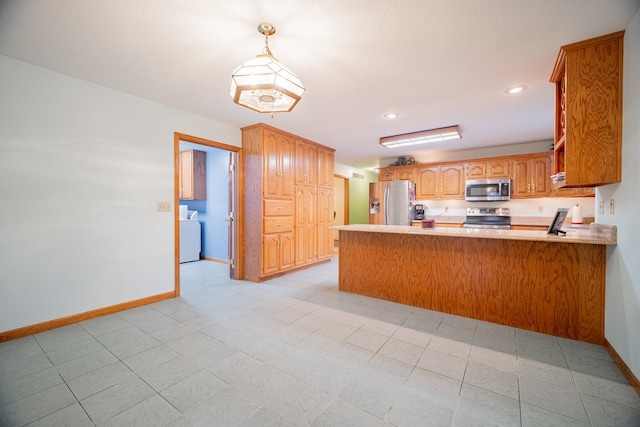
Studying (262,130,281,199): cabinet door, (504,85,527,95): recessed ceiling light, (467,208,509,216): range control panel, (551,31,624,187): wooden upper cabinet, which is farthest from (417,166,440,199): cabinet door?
(551,31,624,187): wooden upper cabinet

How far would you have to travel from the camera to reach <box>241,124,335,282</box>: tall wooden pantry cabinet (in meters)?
4.09

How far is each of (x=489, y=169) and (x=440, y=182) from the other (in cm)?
92

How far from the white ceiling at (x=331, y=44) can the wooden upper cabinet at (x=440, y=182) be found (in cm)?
225

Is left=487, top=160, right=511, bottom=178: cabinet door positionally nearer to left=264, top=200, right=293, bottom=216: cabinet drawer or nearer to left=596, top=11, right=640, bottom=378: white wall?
left=596, top=11, right=640, bottom=378: white wall

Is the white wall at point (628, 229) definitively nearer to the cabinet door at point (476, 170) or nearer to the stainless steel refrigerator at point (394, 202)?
the cabinet door at point (476, 170)

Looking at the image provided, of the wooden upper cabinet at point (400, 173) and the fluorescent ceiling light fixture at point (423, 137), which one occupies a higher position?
the fluorescent ceiling light fixture at point (423, 137)

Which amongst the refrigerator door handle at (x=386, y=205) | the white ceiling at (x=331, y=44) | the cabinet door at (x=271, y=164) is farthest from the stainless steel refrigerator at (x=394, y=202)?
the cabinet door at (x=271, y=164)

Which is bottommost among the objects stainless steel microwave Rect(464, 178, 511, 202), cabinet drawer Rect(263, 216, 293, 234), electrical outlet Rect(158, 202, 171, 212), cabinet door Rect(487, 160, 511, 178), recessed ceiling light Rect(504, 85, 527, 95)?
cabinet drawer Rect(263, 216, 293, 234)

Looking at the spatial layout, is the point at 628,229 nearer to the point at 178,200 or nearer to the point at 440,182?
the point at 440,182

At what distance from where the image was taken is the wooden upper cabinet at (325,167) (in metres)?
5.26

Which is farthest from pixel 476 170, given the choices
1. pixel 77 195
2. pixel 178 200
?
pixel 77 195

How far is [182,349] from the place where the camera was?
7.00 feet

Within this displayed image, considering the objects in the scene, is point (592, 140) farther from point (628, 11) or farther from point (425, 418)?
point (425, 418)

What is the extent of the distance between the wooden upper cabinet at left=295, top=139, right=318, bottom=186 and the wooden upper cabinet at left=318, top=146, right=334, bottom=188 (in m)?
0.13
